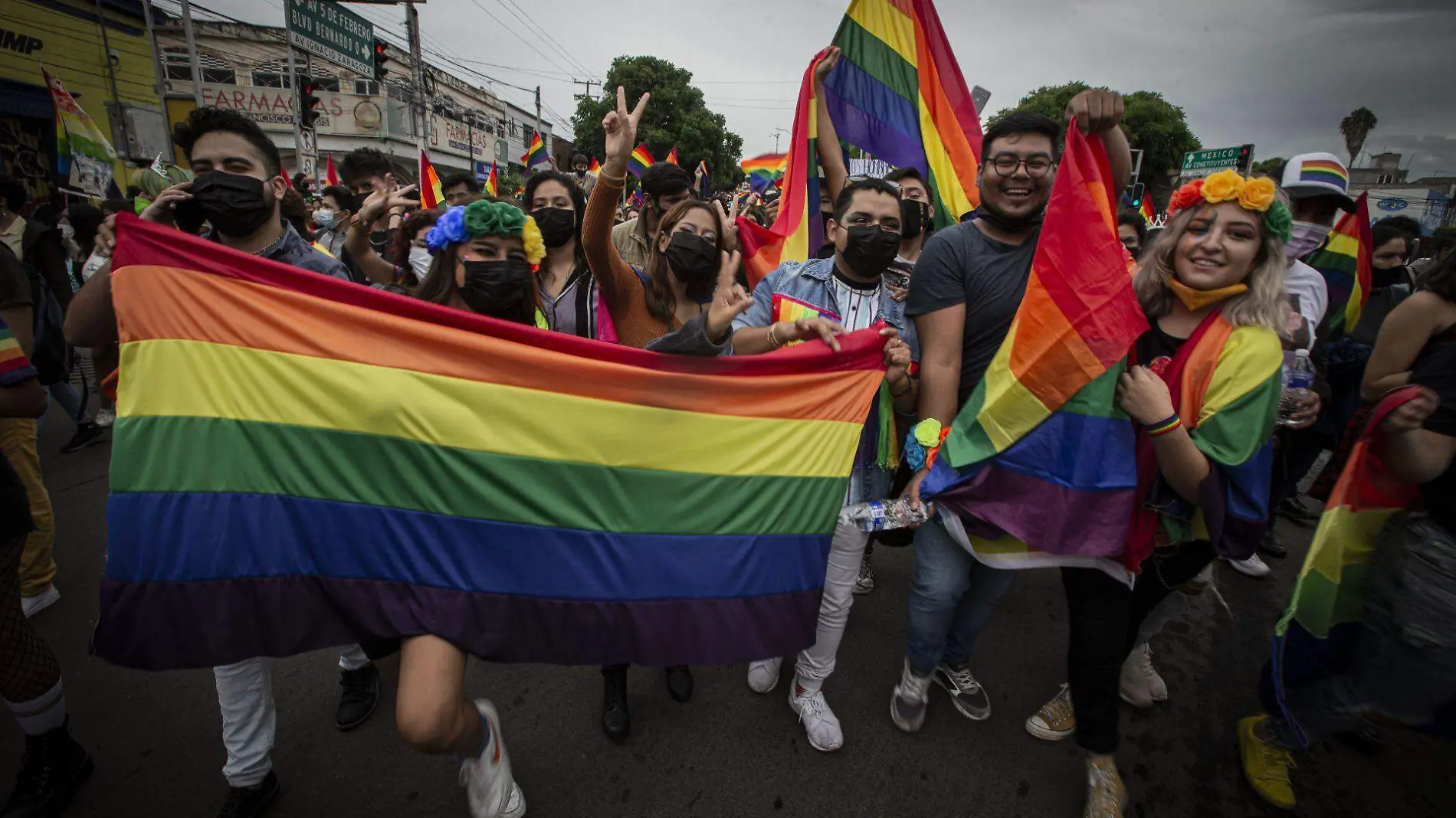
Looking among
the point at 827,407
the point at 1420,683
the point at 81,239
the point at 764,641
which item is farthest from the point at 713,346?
the point at 81,239

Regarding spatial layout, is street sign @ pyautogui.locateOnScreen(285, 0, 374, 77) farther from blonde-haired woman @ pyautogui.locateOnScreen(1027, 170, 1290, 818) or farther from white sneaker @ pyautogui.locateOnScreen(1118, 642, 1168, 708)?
white sneaker @ pyautogui.locateOnScreen(1118, 642, 1168, 708)

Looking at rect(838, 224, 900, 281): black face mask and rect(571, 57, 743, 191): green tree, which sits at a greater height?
rect(571, 57, 743, 191): green tree

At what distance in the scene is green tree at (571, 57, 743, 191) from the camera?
3847 cm

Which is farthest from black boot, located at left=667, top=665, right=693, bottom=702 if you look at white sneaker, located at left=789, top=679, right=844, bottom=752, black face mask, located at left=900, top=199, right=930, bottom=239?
black face mask, located at left=900, top=199, right=930, bottom=239

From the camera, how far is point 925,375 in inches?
94.9

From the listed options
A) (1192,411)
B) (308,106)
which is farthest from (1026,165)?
(308,106)

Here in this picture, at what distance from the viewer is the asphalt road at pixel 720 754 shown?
7.64 feet

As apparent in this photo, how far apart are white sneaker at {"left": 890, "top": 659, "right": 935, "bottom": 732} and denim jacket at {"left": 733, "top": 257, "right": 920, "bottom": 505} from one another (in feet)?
2.67

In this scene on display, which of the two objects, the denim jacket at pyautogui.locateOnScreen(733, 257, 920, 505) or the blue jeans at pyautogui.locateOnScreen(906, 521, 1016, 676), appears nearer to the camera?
the blue jeans at pyautogui.locateOnScreen(906, 521, 1016, 676)

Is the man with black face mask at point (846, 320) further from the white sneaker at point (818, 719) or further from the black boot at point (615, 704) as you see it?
the black boot at point (615, 704)

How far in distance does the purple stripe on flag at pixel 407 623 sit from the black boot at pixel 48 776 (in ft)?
2.76

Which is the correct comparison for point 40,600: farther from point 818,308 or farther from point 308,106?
point 308,106

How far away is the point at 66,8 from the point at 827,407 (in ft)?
79.5

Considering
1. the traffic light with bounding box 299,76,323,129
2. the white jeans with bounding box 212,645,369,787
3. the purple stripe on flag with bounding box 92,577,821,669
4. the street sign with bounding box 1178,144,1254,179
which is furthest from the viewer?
the street sign with bounding box 1178,144,1254,179
